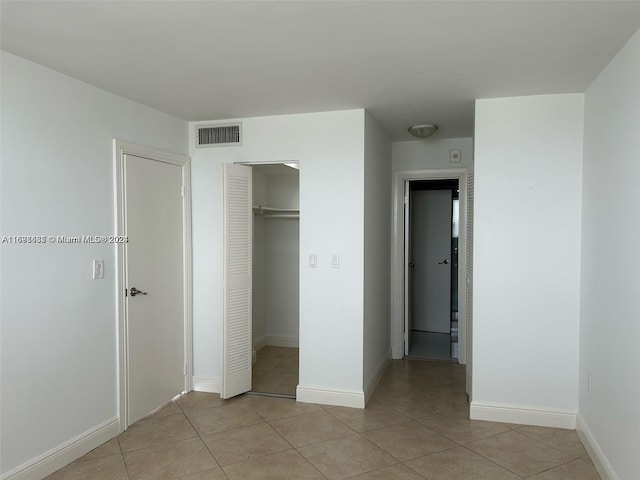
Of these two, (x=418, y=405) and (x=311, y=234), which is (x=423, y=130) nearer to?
(x=311, y=234)

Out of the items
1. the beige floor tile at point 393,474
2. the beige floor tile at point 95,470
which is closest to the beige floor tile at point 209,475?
the beige floor tile at point 95,470

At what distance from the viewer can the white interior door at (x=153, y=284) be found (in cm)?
341

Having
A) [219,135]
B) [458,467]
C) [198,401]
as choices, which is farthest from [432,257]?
[458,467]

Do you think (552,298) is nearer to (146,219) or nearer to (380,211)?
(380,211)

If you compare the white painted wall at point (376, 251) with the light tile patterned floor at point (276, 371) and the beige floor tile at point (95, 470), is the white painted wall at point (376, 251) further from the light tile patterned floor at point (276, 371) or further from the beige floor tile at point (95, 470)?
the beige floor tile at point (95, 470)

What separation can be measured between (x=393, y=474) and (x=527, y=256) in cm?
178

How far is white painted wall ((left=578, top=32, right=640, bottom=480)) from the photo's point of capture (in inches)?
89.9

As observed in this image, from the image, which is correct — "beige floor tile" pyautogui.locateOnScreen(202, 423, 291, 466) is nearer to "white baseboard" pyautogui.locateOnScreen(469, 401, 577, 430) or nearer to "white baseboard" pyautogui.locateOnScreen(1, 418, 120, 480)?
"white baseboard" pyautogui.locateOnScreen(1, 418, 120, 480)

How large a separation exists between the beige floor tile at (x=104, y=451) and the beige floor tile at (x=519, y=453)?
2.34 meters

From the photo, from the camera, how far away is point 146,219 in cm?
356

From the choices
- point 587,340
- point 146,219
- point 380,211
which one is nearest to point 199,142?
point 146,219

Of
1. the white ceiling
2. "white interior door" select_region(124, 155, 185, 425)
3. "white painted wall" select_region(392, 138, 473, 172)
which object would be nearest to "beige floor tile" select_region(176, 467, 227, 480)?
"white interior door" select_region(124, 155, 185, 425)

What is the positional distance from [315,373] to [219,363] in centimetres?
90

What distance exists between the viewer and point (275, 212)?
5.61m
